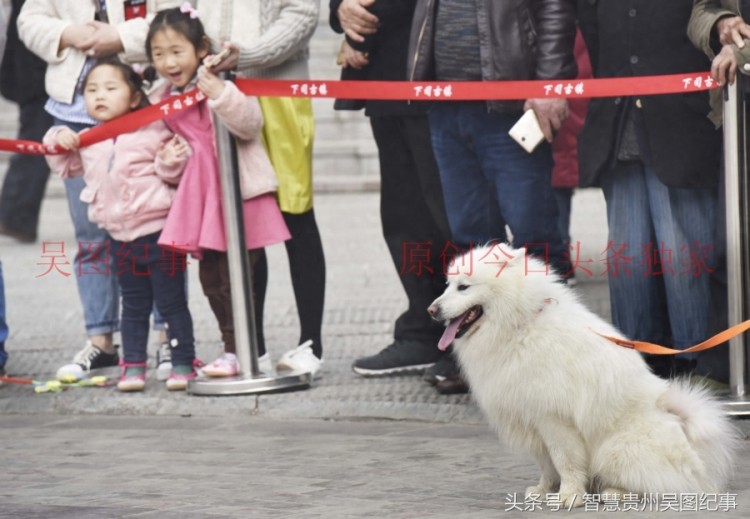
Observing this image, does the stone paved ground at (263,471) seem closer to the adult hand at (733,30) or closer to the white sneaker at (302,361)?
the white sneaker at (302,361)

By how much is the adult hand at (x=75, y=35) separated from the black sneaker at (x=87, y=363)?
64.1 inches

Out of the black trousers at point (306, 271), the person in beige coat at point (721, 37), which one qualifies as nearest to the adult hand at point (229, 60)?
the black trousers at point (306, 271)

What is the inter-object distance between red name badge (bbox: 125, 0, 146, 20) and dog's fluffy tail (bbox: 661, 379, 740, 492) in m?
4.02

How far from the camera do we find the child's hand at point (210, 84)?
750 cm

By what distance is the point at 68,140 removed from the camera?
25.7 feet

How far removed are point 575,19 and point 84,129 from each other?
2.68 m

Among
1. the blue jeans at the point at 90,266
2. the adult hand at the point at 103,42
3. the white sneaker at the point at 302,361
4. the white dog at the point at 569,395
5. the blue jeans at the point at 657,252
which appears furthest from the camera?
the blue jeans at the point at 90,266

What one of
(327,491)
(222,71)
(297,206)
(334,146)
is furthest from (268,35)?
(334,146)

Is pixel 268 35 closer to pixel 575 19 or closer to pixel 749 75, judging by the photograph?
pixel 575 19

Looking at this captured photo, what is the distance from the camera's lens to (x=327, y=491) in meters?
5.70

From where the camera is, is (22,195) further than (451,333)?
Yes

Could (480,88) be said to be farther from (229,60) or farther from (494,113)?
(229,60)

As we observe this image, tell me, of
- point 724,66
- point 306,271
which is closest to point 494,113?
point 724,66

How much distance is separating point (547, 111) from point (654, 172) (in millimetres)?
566
